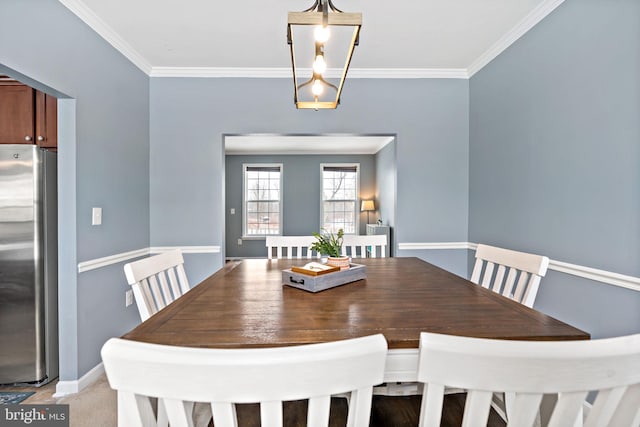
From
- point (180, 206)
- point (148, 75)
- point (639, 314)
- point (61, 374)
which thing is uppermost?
point (148, 75)

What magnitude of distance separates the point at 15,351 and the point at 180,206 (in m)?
1.54

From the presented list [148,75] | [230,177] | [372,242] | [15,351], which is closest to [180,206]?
[148,75]

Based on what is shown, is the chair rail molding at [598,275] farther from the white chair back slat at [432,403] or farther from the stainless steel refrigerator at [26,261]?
the stainless steel refrigerator at [26,261]

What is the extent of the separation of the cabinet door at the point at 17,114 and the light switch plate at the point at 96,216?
0.72 metres

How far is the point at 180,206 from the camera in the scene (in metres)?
3.11

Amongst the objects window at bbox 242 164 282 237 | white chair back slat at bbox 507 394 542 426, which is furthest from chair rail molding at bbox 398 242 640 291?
window at bbox 242 164 282 237

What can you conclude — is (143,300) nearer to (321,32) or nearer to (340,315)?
(340,315)

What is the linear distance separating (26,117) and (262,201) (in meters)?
5.15

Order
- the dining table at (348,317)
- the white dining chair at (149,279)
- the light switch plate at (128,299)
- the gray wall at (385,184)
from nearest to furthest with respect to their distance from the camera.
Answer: the dining table at (348,317)
the white dining chair at (149,279)
the light switch plate at (128,299)
the gray wall at (385,184)

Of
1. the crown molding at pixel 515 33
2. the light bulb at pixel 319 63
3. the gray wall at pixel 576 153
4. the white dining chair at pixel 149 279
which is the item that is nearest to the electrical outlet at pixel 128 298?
the white dining chair at pixel 149 279

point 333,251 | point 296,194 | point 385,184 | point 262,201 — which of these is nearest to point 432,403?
point 333,251

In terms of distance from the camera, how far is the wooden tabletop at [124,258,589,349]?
2.89ft

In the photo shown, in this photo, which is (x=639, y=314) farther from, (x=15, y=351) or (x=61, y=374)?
(x=15, y=351)

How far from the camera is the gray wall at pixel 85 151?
1796 millimetres
